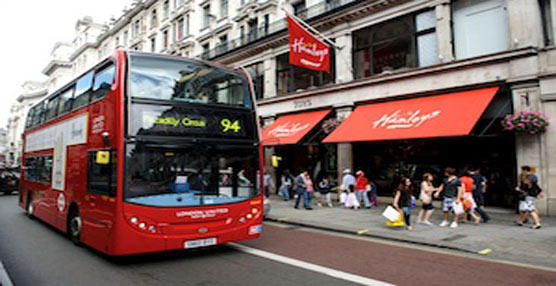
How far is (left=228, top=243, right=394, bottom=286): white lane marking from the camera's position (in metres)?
5.56

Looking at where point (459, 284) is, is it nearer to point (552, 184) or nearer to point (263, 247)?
point (263, 247)

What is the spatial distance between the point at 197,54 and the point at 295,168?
15331mm

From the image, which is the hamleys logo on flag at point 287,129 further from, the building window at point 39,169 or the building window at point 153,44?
the building window at point 153,44

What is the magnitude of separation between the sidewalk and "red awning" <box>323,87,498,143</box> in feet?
9.51

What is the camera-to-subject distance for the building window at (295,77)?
64.1 ft

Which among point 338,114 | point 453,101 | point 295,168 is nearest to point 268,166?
point 295,168

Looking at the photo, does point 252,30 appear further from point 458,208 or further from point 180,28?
point 458,208

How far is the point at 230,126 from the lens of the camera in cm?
719

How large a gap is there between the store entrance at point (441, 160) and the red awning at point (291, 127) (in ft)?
8.25

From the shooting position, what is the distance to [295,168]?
20.9m

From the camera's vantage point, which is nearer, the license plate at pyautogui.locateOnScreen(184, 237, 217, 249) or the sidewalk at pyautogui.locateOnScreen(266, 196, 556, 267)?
the license plate at pyautogui.locateOnScreen(184, 237, 217, 249)

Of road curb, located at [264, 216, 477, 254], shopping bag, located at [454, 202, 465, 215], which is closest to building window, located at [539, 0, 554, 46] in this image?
shopping bag, located at [454, 202, 465, 215]

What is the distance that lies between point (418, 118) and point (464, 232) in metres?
5.11

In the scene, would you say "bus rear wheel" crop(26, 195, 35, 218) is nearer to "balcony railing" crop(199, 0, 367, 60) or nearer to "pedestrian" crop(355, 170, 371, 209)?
"pedestrian" crop(355, 170, 371, 209)
